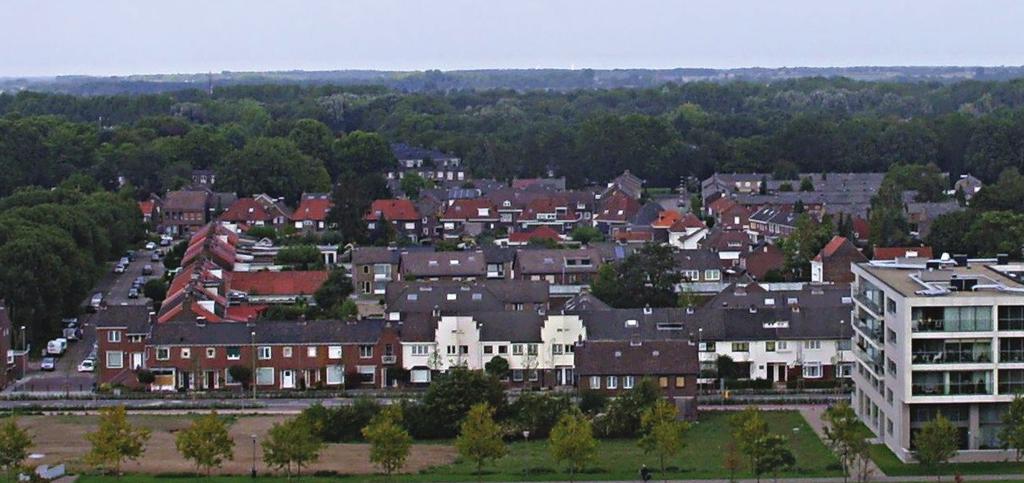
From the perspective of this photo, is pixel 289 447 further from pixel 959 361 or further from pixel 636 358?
pixel 959 361

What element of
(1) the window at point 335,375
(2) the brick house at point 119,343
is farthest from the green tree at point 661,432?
(2) the brick house at point 119,343

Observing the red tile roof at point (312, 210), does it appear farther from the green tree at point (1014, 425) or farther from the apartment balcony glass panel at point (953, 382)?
the green tree at point (1014, 425)

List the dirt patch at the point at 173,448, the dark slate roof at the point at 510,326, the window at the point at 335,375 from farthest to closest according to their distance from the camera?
1. the dark slate roof at the point at 510,326
2. the window at the point at 335,375
3. the dirt patch at the point at 173,448

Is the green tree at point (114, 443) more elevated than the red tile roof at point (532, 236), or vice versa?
the red tile roof at point (532, 236)

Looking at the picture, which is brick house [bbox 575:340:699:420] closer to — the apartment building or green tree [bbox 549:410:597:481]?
the apartment building

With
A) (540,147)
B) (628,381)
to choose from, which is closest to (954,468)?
(628,381)

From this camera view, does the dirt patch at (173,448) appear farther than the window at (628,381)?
No

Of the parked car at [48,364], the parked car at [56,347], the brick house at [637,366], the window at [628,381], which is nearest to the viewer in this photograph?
the brick house at [637,366]
